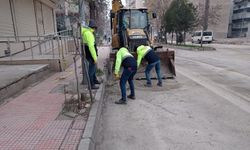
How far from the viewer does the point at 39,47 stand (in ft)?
42.4

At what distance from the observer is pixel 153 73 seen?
396 inches

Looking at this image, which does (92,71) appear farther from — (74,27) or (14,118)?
(14,118)

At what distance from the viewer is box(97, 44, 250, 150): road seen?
445 centimetres

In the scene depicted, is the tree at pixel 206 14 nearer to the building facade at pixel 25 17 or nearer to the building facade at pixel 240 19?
the building facade at pixel 25 17

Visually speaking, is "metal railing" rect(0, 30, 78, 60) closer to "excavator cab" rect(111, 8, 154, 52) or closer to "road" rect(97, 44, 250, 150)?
"excavator cab" rect(111, 8, 154, 52)

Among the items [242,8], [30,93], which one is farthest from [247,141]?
[242,8]

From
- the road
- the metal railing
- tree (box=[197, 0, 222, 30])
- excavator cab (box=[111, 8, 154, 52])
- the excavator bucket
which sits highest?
tree (box=[197, 0, 222, 30])

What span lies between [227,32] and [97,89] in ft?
238

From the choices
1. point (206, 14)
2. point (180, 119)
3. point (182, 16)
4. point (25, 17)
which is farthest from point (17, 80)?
point (206, 14)

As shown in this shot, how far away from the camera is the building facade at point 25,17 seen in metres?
13.3

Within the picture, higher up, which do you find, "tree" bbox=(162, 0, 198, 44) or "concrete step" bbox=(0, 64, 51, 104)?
"tree" bbox=(162, 0, 198, 44)

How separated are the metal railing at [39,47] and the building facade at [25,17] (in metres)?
0.60

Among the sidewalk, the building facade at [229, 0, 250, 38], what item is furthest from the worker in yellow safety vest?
the building facade at [229, 0, 250, 38]

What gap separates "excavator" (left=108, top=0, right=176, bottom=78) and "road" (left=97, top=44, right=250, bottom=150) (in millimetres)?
2773
